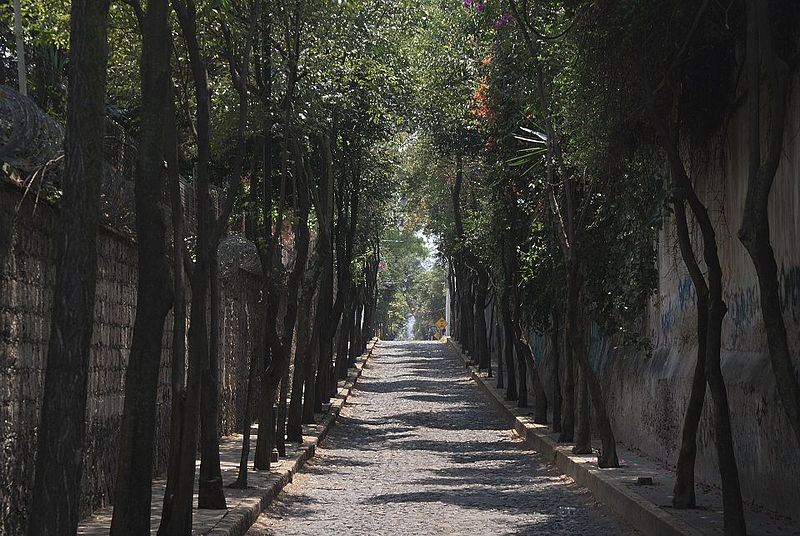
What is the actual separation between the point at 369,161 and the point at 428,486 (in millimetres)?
15822

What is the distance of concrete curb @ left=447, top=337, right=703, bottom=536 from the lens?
11.6 metres

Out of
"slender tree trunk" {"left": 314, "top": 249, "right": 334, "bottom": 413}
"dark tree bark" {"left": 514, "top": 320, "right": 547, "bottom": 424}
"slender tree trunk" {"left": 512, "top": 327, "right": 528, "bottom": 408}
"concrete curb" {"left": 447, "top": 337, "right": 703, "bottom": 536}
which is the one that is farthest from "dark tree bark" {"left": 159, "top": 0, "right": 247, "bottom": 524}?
"slender tree trunk" {"left": 512, "top": 327, "right": 528, "bottom": 408}

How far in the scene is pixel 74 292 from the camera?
6660mm

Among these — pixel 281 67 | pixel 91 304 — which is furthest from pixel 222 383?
pixel 91 304

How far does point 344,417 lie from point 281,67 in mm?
13516

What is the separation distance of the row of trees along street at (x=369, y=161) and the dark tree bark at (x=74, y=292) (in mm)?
11

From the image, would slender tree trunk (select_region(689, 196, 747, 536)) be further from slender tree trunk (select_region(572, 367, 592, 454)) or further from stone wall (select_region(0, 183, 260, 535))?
slender tree trunk (select_region(572, 367, 592, 454))

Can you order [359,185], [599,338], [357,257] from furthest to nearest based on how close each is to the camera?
[357,257] < [359,185] < [599,338]

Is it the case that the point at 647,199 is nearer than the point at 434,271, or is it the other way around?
the point at 647,199

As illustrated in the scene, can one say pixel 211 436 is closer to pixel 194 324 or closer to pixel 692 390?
pixel 194 324

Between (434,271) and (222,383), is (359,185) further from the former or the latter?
(434,271)

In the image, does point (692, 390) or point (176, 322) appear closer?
point (176, 322)

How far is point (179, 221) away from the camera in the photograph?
1081 centimetres

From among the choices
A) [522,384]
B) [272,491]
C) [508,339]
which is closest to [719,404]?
[272,491]
